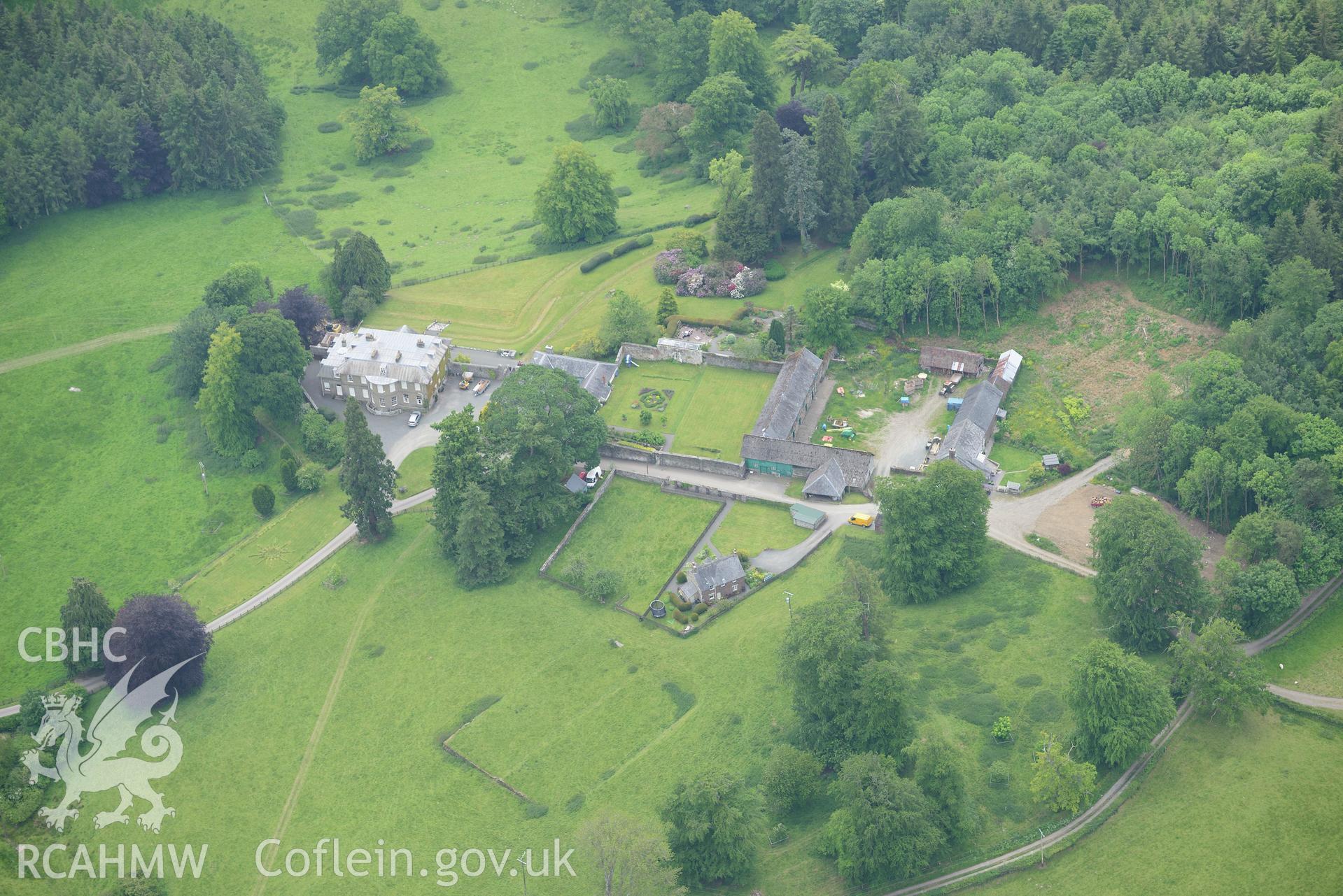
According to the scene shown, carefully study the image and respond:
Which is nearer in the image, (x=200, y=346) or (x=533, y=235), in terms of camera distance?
(x=200, y=346)

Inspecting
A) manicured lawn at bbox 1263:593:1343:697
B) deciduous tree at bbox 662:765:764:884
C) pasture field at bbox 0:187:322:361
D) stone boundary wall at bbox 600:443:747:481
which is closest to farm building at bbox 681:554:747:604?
stone boundary wall at bbox 600:443:747:481

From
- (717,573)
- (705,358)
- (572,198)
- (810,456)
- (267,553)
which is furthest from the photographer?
(572,198)

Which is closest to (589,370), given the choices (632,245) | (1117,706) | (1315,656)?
(632,245)

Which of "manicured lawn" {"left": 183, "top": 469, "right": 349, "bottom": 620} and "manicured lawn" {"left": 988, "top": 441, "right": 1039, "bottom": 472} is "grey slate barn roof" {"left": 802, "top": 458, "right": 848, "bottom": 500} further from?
"manicured lawn" {"left": 183, "top": 469, "right": 349, "bottom": 620}

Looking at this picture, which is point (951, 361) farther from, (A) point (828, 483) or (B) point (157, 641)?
(B) point (157, 641)

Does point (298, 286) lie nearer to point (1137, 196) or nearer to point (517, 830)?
point (517, 830)

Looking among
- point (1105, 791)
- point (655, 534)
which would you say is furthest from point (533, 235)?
point (1105, 791)
